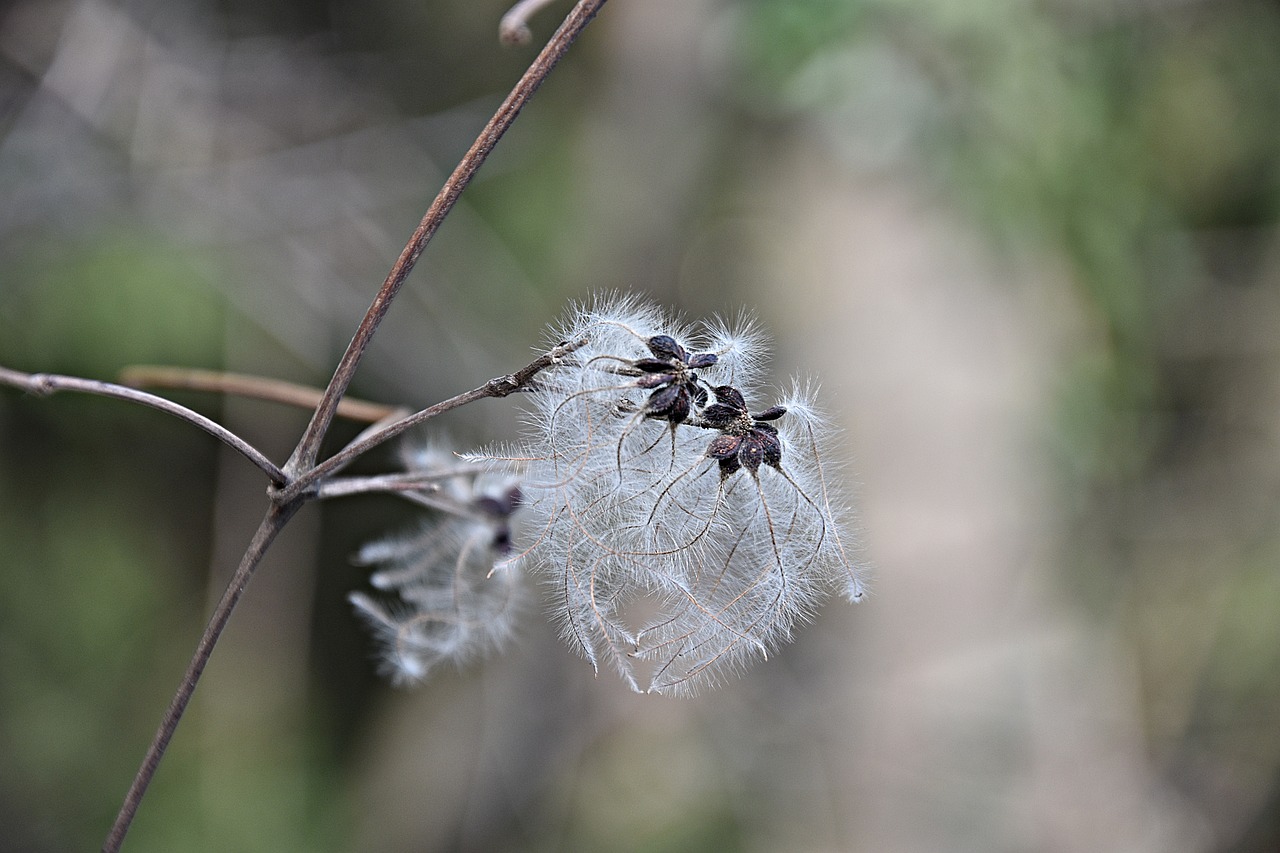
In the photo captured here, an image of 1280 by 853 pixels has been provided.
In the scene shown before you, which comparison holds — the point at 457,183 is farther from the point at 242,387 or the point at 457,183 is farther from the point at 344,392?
the point at 242,387

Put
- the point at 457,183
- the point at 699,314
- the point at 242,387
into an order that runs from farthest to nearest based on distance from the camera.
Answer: the point at 699,314
the point at 242,387
the point at 457,183

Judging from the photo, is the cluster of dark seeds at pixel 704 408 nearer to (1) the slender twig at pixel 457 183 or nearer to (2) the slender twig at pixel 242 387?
(1) the slender twig at pixel 457 183

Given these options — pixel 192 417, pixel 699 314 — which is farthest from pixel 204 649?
pixel 699 314

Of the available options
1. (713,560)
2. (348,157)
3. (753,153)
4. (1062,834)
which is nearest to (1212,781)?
(1062,834)

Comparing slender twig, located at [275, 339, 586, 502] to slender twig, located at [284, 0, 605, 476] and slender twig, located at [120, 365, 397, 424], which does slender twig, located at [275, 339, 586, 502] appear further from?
slender twig, located at [120, 365, 397, 424]

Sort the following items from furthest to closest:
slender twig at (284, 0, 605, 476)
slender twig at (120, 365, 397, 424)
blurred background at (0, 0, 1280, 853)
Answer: blurred background at (0, 0, 1280, 853)
slender twig at (120, 365, 397, 424)
slender twig at (284, 0, 605, 476)

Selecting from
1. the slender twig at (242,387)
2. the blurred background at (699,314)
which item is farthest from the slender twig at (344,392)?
the blurred background at (699,314)

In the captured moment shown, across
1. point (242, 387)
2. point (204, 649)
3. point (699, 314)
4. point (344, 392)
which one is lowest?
point (204, 649)

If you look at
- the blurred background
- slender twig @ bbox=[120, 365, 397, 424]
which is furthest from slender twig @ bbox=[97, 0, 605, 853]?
the blurred background
